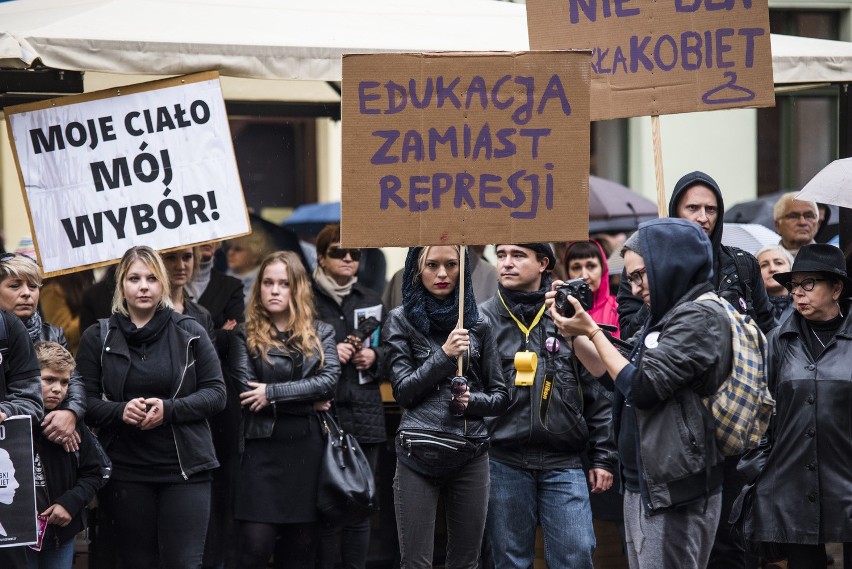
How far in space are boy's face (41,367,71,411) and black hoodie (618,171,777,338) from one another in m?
2.64

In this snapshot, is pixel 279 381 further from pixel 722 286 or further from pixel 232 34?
pixel 722 286

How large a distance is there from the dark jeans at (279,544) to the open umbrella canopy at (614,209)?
509 centimetres

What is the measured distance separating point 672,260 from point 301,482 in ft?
8.52

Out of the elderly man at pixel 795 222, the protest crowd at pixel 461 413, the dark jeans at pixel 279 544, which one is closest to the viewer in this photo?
the protest crowd at pixel 461 413

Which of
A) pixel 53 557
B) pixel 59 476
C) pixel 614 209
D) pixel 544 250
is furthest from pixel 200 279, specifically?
pixel 614 209

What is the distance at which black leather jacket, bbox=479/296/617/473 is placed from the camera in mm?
5844

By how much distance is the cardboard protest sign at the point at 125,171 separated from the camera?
6.79 metres

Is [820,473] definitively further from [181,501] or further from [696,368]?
[181,501]

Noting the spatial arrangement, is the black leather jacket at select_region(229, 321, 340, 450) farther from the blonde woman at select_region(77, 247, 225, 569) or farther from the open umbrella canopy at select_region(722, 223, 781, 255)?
the open umbrella canopy at select_region(722, 223, 781, 255)

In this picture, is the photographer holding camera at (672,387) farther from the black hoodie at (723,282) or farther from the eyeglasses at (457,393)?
the black hoodie at (723,282)

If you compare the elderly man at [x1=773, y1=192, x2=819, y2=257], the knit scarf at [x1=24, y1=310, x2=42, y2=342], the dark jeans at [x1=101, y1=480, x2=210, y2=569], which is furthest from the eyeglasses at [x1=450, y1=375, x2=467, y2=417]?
the elderly man at [x1=773, y1=192, x2=819, y2=257]

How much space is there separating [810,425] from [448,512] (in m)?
1.62

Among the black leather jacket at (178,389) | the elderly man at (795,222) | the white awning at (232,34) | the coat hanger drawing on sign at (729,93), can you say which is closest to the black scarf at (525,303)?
the coat hanger drawing on sign at (729,93)

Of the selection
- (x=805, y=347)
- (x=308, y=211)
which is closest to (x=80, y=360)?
(x=805, y=347)
